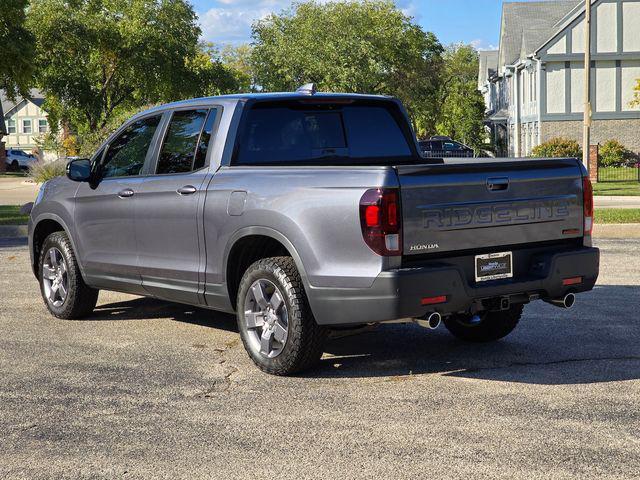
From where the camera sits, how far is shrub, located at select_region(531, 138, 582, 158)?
46.2m

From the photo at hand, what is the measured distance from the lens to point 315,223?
250 inches

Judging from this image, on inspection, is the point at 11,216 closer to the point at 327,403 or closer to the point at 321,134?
the point at 321,134

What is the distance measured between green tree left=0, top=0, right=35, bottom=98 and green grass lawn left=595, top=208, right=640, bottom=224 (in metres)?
19.4

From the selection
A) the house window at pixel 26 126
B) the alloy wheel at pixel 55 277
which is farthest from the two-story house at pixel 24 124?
the alloy wheel at pixel 55 277

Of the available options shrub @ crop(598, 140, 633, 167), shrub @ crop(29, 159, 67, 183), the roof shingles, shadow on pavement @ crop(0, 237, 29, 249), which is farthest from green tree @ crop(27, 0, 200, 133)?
shadow on pavement @ crop(0, 237, 29, 249)

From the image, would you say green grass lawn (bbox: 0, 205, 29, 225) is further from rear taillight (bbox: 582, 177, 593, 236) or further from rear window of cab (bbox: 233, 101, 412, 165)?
rear taillight (bbox: 582, 177, 593, 236)

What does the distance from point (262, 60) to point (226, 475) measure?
227ft

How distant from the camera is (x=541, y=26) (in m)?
57.8

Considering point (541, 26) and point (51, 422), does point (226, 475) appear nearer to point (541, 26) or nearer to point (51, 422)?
point (51, 422)

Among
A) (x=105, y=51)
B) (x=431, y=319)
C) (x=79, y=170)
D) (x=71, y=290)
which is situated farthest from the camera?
(x=105, y=51)

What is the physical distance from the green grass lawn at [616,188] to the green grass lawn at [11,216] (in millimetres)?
15486

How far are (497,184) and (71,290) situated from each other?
4.26 metres

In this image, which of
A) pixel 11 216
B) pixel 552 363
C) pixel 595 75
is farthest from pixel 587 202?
pixel 595 75

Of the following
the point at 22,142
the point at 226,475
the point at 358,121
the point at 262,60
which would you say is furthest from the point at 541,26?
the point at 22,142
